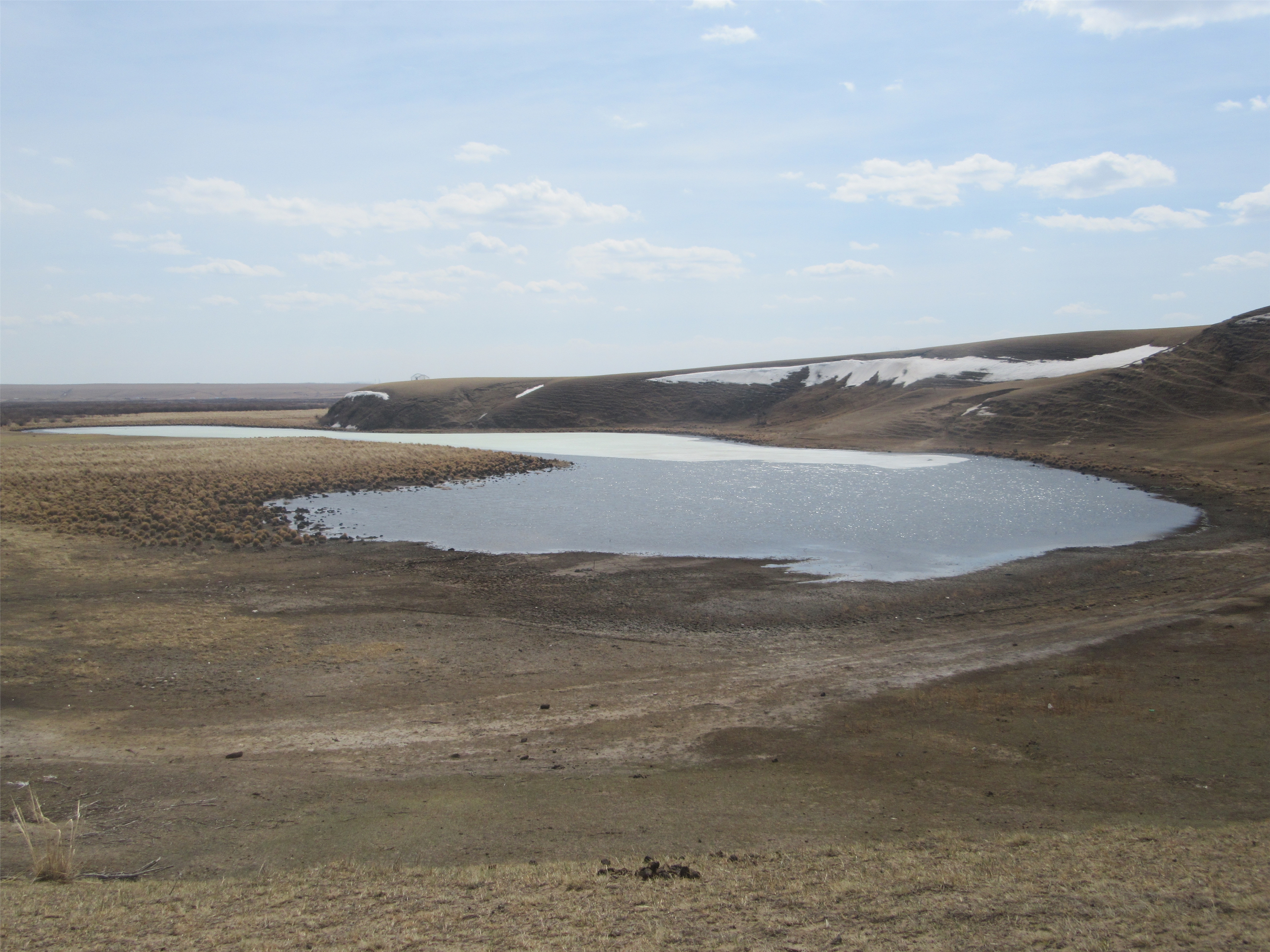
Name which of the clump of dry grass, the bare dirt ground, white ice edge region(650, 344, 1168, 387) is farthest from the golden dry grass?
the clump of dry grass

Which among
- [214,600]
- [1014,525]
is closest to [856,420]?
[1014,525]

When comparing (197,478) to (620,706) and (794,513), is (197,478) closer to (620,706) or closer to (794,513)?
(794,513)

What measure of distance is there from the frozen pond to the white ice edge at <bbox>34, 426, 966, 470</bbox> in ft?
4.09

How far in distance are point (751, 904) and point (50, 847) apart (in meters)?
6.07

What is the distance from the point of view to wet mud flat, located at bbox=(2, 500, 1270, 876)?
309 inches

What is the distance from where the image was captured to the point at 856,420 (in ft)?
216

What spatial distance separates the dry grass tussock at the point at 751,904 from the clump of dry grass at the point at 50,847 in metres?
0.19

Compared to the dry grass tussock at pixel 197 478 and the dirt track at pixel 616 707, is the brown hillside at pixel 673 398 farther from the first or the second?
the dirt track at pixel 616 707

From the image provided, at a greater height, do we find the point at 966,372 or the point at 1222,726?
the point at 966,372

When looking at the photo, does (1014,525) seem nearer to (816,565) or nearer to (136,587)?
(816,565)

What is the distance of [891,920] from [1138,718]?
6.78 metres

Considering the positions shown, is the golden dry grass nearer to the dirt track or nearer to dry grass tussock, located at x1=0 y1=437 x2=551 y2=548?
dry grass tussock, located at x1=0 y1=437 x2=551 y2=548

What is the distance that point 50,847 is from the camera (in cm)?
686

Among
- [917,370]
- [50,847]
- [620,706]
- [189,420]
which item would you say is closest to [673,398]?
[917,370]
